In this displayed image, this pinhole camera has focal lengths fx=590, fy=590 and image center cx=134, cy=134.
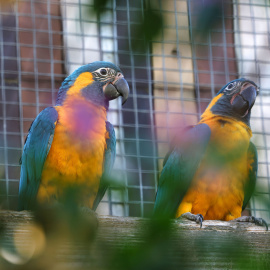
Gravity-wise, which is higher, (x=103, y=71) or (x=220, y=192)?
Answer: (x=103, y=71)

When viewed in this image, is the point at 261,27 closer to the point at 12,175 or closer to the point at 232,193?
the point at 232,193

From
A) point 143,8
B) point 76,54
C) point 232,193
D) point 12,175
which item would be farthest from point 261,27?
point 143,8

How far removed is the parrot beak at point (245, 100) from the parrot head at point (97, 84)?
1.70 ft

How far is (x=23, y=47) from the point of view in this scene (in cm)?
310

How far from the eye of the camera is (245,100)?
2670 mm

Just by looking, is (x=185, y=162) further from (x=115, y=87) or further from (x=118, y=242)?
(x=118, y=242)

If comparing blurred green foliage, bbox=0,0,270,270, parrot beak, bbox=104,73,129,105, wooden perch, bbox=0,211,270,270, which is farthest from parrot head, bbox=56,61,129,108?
blurred green foliage, bbox=0,0,270,270

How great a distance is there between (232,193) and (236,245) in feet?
5.49

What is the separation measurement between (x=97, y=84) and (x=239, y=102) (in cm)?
65

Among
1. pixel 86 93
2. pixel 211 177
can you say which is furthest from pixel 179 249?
pixel 86 93

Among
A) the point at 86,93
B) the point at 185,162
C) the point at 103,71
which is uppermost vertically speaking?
the point at 103,71

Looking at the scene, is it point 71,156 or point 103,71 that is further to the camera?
point 103,71

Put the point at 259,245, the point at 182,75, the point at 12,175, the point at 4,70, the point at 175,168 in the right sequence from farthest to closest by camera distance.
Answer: the point at 182,75
the point at 4,70
the point at 12,175
the point at 175,168
the point at 259,245

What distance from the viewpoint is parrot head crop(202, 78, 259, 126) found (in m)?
2.66
